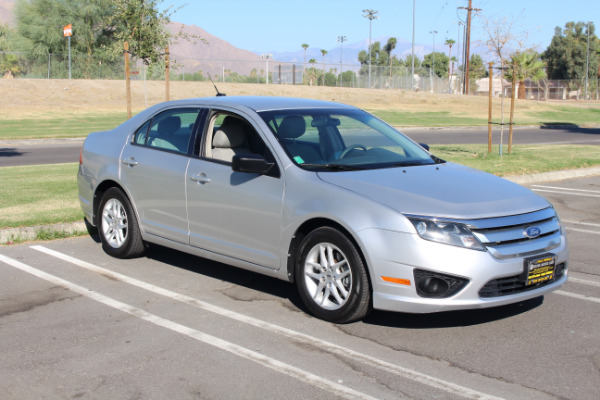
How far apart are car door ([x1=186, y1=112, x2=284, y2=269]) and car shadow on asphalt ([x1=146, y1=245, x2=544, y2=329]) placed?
0.50m

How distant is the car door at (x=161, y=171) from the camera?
655cm

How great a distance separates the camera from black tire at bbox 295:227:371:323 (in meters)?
5.08

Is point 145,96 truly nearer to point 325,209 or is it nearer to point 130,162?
point 130,162

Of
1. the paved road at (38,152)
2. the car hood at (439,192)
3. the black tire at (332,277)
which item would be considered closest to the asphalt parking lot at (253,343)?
the black tire at (332,277)

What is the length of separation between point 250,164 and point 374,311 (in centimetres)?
155

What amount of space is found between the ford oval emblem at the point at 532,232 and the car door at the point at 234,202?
188 centimetres

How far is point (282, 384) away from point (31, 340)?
1979 millimetres

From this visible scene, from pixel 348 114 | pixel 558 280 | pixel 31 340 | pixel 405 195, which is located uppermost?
pixel 348 114

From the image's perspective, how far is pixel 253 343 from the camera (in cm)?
493

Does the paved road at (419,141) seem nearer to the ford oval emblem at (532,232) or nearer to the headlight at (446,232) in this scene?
the headlight at (446,232)

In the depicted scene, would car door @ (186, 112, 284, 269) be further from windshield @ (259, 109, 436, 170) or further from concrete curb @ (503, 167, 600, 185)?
concrete curb @ (503, 167, 600, 185)

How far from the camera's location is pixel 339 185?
5.32 metres

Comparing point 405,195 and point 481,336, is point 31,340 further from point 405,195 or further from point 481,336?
point 481,336

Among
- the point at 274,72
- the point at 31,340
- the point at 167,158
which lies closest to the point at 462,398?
the point at 31,340
